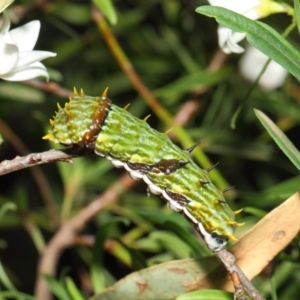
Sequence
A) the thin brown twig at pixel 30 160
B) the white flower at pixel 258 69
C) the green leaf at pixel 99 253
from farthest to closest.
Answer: the white flower at pixel 258 69
the green leaf at pixel 99 253
the thin brown twig at pixel 30 160

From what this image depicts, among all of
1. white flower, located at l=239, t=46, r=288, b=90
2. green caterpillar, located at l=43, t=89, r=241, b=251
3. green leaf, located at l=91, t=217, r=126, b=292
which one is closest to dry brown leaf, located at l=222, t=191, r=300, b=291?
green caterpillar, located at l=43, t=89, r=241, b=251

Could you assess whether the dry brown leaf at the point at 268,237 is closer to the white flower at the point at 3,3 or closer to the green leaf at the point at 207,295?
the green leaf at the point at 207,295

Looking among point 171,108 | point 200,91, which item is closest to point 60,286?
point 200,91

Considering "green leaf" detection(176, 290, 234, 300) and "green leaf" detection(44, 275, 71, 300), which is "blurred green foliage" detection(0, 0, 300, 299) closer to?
"green leaf" detection(44, 275, 71, 300)

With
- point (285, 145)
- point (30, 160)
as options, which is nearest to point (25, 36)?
point (30, 160)

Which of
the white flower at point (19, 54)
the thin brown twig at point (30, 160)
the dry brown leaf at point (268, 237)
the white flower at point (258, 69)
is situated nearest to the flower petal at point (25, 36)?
the white flower at point (19, 54)
